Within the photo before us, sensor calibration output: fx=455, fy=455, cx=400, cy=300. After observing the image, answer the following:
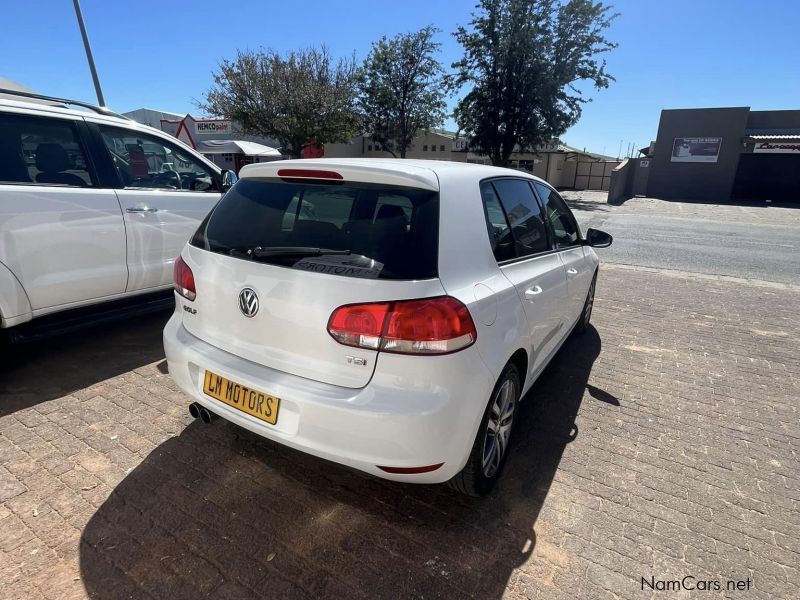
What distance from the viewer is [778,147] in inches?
1077

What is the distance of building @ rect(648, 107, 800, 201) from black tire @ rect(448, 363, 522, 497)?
33.3m

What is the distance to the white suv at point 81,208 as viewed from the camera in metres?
3.19

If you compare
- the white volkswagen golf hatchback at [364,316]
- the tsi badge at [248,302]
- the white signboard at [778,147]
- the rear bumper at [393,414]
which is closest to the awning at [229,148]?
the white volkswagen golf hatchback at [364,316]

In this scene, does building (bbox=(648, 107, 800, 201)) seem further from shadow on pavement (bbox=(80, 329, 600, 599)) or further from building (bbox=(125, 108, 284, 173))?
shadow on pavement (bbox=(80, 329, 600, 599))

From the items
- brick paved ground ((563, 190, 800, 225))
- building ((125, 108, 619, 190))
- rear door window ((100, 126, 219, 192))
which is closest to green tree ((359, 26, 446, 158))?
building ((125, 108, 619, 190))

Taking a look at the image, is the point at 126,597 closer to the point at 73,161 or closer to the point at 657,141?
the point at 73,161

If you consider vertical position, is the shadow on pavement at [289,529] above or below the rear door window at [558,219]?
below

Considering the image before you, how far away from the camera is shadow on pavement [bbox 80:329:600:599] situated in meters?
1.90

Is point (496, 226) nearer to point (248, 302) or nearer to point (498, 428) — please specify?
point (498, 428)

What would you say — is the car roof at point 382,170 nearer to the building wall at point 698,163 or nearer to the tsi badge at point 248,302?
the tsi badge at point 248,302

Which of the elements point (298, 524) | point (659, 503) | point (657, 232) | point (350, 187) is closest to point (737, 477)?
point (659, 503)

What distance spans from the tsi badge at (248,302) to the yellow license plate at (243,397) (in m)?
0.34

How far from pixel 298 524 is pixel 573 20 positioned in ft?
110

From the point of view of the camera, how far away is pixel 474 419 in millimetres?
2004
